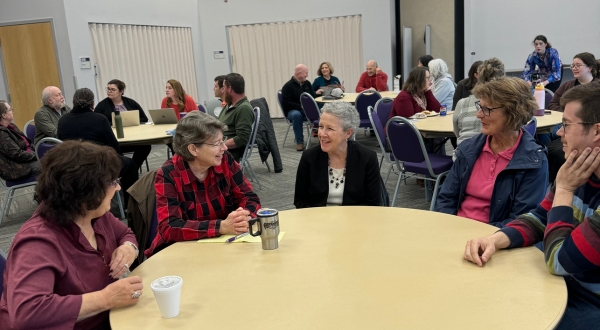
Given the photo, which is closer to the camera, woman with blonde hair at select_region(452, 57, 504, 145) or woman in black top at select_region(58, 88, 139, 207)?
woman with blonde hair at select_region(452, 57, 504, 145)

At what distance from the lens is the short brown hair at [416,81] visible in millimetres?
4902

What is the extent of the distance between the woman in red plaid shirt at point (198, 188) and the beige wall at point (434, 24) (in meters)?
8.58

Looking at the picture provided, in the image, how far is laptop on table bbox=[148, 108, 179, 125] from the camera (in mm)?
5512

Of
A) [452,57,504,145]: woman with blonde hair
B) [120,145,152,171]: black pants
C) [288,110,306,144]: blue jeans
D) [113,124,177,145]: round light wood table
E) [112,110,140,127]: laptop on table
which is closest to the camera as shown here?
[452,57,504,145]: woman with blonde hair

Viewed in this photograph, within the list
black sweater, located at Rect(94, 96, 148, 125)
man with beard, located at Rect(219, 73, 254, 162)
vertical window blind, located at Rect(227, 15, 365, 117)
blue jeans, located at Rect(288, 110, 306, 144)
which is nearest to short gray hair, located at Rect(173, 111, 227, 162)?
man with beard, located at Rect(219, 73, 254, 162)

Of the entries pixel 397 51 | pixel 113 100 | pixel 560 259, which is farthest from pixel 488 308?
pixel 397 51

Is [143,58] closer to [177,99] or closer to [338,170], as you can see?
[177,99]

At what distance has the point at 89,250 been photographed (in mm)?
1476

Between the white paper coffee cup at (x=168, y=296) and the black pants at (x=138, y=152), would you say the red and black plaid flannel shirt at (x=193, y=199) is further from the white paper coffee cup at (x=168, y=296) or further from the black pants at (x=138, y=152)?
the black pants at (x=138, y=152)

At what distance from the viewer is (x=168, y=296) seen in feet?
4.14

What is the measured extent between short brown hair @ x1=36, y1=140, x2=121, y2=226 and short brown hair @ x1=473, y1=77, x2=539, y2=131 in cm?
174

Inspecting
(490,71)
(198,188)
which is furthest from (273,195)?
(198,188)

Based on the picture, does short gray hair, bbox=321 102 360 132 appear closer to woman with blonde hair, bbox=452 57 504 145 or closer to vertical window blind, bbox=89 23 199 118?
woman with blonde hair, bbox=452 57 504 145

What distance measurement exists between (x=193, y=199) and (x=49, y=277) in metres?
0.87
